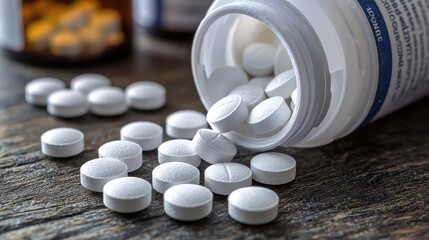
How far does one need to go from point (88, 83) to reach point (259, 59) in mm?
293

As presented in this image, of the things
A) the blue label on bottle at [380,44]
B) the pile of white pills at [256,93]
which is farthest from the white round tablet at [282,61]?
the blue label on bottle at [380,44]

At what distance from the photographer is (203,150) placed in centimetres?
81

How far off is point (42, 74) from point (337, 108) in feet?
1.72

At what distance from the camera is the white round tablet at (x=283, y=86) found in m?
0.83

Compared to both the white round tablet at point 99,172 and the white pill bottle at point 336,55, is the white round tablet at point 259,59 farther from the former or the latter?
the white round tablet at point 99,172

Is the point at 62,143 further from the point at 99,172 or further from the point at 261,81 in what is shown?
the point at 261,81

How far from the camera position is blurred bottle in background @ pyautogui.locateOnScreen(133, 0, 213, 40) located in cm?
122

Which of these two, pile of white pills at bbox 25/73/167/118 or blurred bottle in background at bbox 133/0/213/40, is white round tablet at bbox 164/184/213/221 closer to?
pile of white pills at bbox 25/73/167/118

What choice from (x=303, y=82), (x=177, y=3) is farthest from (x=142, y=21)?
(x=303, y=82)

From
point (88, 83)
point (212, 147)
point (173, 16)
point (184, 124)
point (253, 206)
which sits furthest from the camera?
point (173, 16)

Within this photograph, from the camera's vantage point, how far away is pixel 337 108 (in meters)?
0.80

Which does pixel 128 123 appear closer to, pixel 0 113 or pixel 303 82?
pixel 0 113

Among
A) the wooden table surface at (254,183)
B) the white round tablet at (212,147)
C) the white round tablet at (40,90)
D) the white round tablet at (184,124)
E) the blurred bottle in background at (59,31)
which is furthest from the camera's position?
the blurred bottle in background at (59,31)

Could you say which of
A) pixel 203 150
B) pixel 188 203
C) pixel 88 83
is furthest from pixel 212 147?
pixel 88 83
